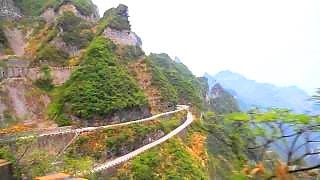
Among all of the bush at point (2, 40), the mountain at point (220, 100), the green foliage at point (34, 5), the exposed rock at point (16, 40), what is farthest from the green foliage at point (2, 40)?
the mountain at point (220, 100)

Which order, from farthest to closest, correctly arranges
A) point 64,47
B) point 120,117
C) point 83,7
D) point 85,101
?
1. point 83,7
2. point 64,47
3. point 120,117
4. point 85,101

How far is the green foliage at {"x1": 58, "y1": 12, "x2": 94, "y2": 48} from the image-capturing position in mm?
48500

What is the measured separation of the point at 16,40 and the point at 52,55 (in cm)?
756

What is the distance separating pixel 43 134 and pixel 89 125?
21.3 ft

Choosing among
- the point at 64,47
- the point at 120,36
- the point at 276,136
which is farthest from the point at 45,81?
the point at 276,136

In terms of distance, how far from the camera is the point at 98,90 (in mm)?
40000

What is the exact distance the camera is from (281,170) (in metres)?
4.49

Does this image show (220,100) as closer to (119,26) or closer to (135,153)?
(119,26)

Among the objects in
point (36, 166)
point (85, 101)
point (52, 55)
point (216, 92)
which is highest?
point (52, 55)

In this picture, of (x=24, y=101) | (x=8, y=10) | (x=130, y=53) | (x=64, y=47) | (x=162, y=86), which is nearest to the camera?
(x=24, y=101)

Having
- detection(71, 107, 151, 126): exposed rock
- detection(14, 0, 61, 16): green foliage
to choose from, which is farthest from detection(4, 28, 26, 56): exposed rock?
detection(71, 107, 151, 126): exposed rock

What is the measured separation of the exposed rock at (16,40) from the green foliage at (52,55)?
3.62 meters

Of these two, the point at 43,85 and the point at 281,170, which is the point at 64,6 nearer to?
→ the point at 43,85

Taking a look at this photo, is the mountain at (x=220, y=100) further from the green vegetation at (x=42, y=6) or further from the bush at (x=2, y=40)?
the bush at (x=2, y=40)
